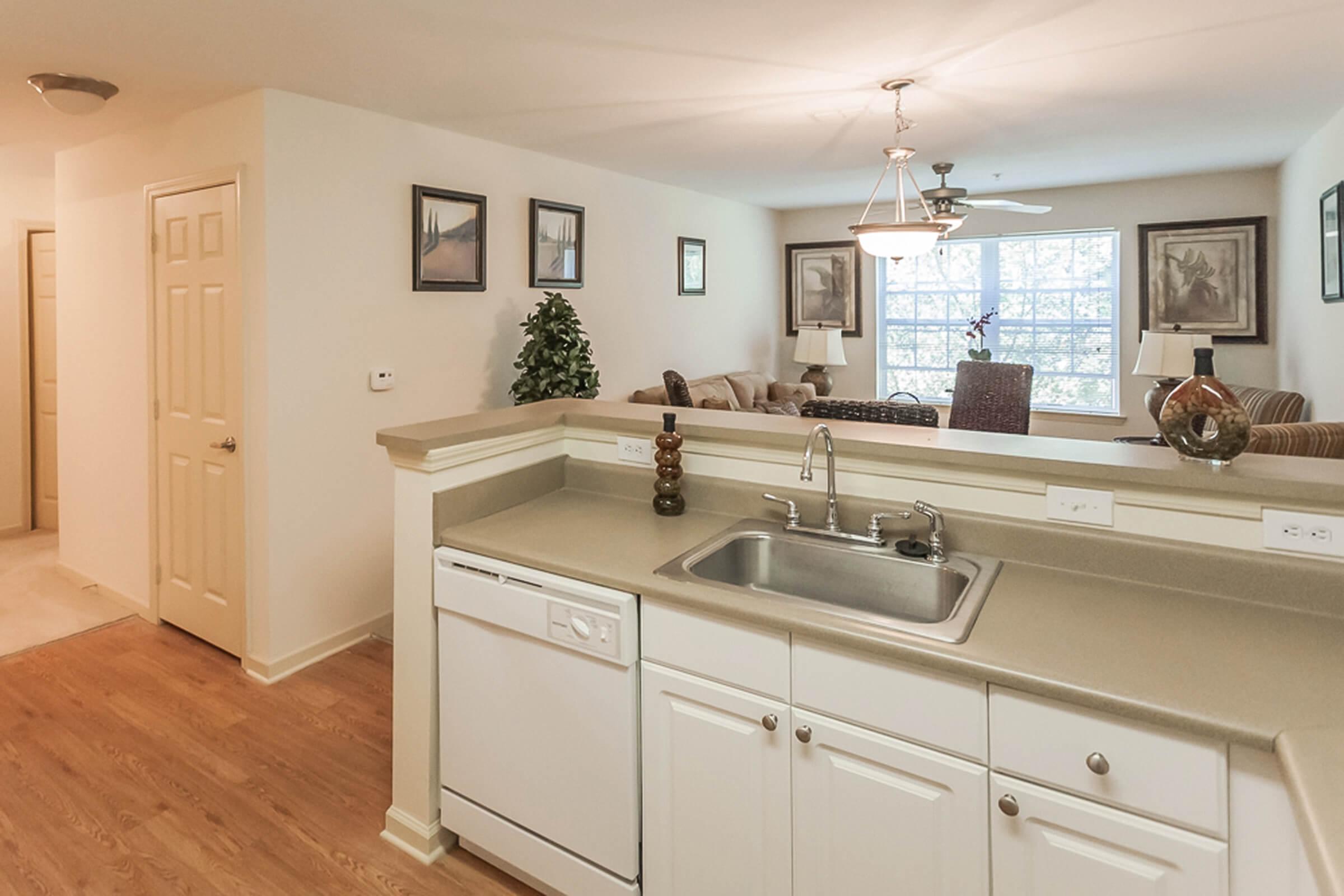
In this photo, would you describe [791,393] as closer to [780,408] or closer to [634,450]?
[780,408]

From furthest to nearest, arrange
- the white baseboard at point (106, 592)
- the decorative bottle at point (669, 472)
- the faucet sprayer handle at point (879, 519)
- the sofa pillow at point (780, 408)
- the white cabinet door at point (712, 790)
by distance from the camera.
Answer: the sofa pillow at point (780, 408) < the white baseboard at point (106, 592) < the decorative bottle at point (669, 472) < the faucet sprayer handle at point (879, 519) < the white cabinet door at point (712, 790)

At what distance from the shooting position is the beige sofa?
5.08 metres

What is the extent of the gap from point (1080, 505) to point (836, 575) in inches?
22.3

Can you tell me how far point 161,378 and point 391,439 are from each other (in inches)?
89.7

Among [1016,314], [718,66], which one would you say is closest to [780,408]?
[1016,314]

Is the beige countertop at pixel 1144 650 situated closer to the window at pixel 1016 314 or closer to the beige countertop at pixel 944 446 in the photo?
the beige countertop at pixel 944 446

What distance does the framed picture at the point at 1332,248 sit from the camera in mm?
3555

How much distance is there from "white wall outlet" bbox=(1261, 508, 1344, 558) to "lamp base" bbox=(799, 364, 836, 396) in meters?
5.42

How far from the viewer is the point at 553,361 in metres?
3.99

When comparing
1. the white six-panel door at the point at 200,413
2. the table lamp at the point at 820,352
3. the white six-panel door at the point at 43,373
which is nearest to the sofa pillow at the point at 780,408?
the table lamp at the point at 820,352

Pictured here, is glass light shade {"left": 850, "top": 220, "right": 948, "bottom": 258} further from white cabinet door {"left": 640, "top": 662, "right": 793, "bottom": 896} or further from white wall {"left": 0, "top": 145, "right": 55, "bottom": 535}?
white wall {"left": 0, "top": 145, "right": 55, "bottom": 535}

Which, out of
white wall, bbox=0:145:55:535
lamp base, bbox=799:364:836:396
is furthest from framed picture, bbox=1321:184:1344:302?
white wall, bbox=0:145:55:535

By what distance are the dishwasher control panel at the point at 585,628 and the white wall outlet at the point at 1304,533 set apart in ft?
4.24

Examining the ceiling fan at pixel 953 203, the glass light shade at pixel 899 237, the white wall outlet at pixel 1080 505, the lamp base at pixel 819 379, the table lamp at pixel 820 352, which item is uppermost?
the ceiling fan at pixel 953 203
